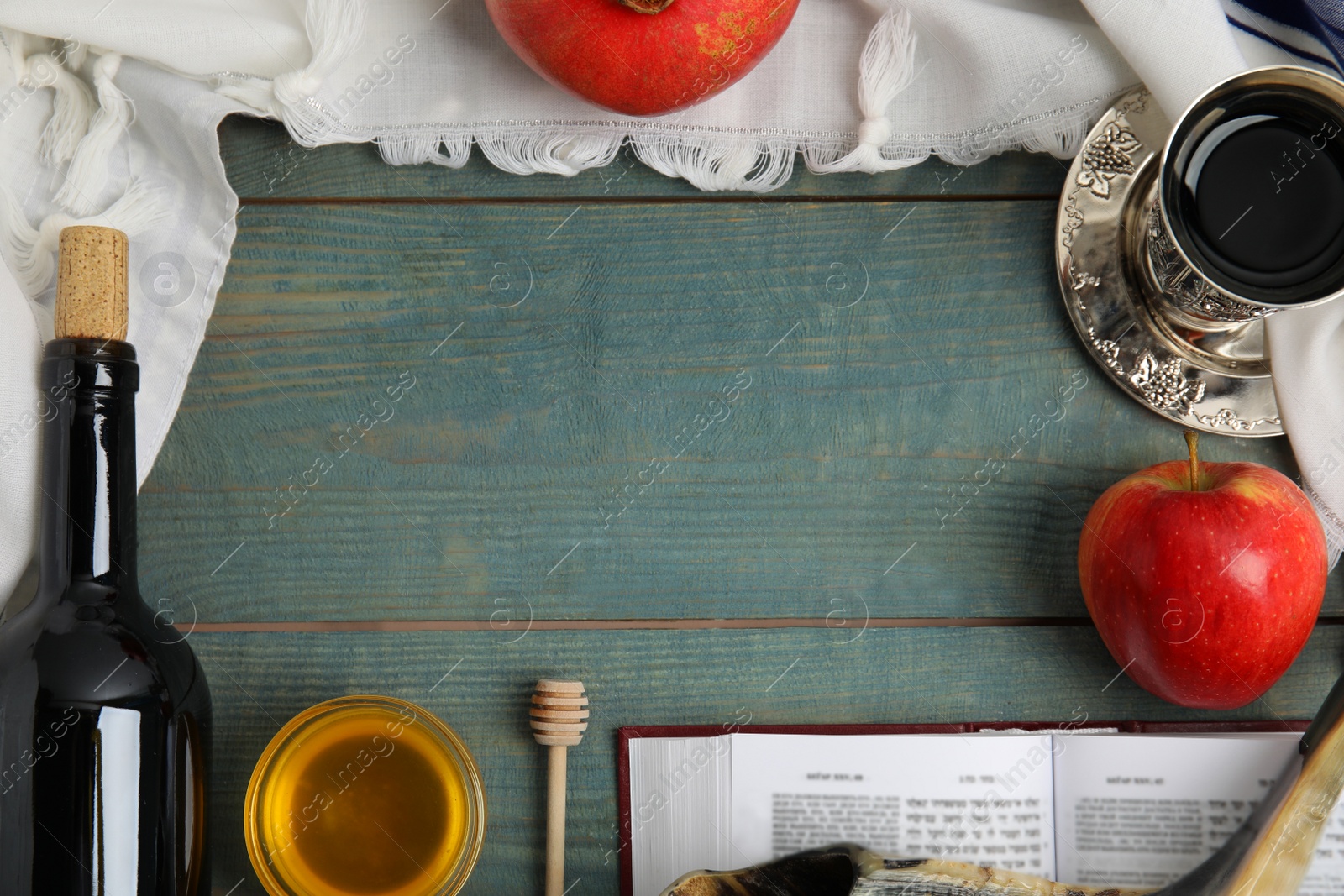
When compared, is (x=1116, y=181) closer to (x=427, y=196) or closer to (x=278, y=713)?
(x=427, y=196)

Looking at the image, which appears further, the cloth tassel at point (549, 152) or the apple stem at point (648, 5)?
the cloth tassel at point (549, 152)

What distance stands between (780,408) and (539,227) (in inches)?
8.3

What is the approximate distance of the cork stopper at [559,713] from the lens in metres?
0.57

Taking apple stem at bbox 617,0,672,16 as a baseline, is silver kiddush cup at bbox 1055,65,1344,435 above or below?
below

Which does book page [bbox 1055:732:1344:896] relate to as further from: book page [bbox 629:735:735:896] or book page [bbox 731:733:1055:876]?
book page [bbox 629:735:735:896]

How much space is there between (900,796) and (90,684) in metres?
0.49

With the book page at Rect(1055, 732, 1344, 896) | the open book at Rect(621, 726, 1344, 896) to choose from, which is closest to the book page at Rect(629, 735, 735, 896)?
the open book at Rect(621, 726, 1344, 896)

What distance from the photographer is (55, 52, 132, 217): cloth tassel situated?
0.58 metres

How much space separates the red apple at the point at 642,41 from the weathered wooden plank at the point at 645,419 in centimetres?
10

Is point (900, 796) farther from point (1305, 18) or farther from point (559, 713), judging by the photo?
point (1305, 18)

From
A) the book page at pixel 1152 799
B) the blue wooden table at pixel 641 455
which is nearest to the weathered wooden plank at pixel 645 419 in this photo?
the blue wooden table at pixel 641 455

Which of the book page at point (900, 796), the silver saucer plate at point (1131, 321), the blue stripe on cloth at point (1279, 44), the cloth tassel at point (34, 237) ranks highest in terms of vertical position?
the cloth tassel at point (34, 237)

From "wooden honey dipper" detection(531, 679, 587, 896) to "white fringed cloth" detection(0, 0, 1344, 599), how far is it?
0.31 meters

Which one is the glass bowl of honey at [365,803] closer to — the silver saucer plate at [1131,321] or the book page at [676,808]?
the book page at [676,808]
